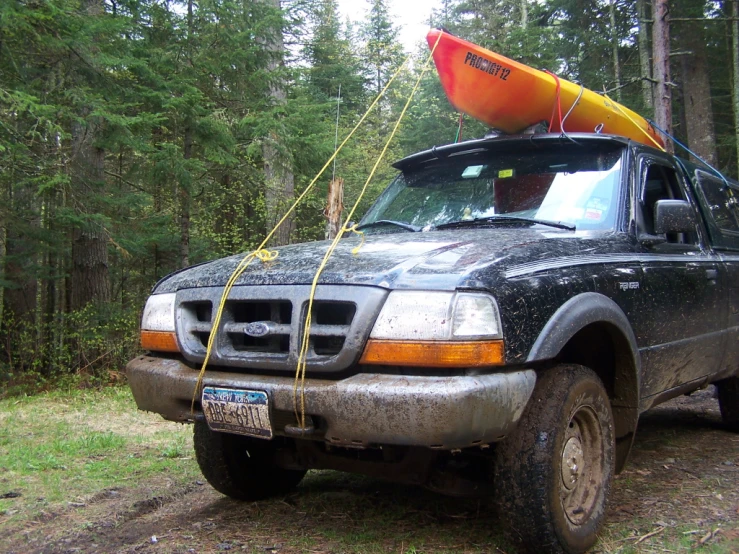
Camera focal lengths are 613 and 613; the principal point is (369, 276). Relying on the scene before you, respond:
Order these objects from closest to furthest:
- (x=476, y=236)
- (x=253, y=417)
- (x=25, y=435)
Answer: (x=253, y=417), (x=476, y=236), (x=25, y=435)

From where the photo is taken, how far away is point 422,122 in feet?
77.4

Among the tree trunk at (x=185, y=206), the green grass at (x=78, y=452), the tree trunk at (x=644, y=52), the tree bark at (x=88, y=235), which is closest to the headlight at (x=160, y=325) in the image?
the green grass at (x=78, y=452)

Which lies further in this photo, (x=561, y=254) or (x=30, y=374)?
(x=30, y=374)

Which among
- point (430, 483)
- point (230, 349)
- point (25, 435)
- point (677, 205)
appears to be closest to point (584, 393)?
point (430, 483)

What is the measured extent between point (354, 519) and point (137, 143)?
6.90 m

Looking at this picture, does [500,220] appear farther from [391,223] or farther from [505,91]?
[505,91]

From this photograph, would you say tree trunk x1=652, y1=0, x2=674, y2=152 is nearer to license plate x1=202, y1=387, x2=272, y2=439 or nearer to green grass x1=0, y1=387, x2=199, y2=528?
green grass x1=0, y1=387, x2=199, y2=528

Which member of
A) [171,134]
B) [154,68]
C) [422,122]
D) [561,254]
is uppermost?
[422,122]

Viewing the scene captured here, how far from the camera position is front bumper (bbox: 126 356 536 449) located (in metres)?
2.12

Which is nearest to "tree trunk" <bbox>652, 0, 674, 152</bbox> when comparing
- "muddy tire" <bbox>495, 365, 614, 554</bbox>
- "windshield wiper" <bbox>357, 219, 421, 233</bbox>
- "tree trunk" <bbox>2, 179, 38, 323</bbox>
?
"windshield wiper" <bbox>357, 219, 421, 233</bbox>

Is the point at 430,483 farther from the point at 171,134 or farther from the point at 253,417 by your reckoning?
the point at 171,134

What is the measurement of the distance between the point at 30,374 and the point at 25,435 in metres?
4.09

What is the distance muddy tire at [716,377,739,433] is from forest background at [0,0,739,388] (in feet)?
13.7

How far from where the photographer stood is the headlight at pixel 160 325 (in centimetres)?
289
